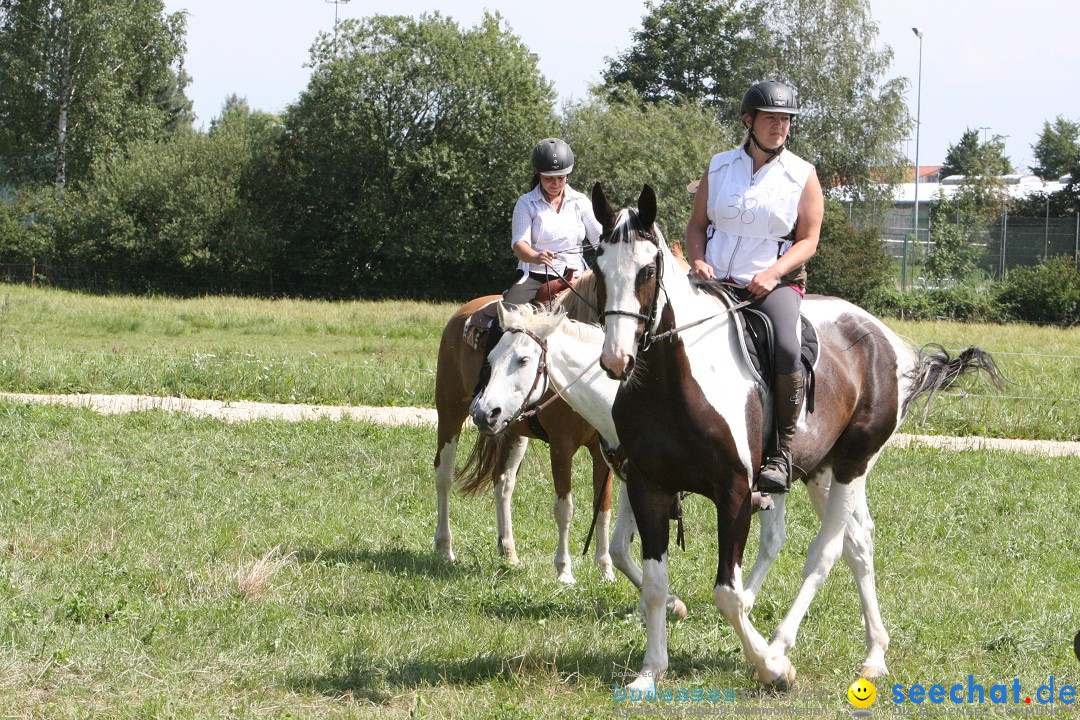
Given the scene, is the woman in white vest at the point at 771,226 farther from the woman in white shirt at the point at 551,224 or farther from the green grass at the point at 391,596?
the woman in white shirt at the point at 551,224

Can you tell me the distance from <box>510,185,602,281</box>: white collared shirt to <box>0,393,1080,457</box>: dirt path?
531cm

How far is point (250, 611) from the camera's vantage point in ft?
18.7

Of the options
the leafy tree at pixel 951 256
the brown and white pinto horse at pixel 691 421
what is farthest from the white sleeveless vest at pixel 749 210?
the leafy tree at pixel 951 256

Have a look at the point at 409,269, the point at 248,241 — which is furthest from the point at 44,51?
the point at 409,269

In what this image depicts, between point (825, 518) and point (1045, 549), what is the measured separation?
3.12 meters

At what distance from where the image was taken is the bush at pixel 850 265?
1566 inches

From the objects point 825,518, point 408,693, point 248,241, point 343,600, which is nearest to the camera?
point 408,693

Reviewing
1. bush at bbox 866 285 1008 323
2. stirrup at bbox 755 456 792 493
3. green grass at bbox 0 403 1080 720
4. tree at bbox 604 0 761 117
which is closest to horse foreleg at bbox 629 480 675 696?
green grass at bbox 0 403 1080 720

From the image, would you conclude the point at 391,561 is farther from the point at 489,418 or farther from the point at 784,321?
the point at 784,321

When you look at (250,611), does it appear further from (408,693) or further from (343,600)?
(408,693)

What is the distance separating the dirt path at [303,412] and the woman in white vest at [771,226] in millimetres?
7357

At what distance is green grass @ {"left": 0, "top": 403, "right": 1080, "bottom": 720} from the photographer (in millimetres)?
4801

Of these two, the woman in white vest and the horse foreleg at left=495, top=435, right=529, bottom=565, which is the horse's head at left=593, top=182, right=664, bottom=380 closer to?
the woman in white vest

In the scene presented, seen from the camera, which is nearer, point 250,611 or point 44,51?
point 250,611
